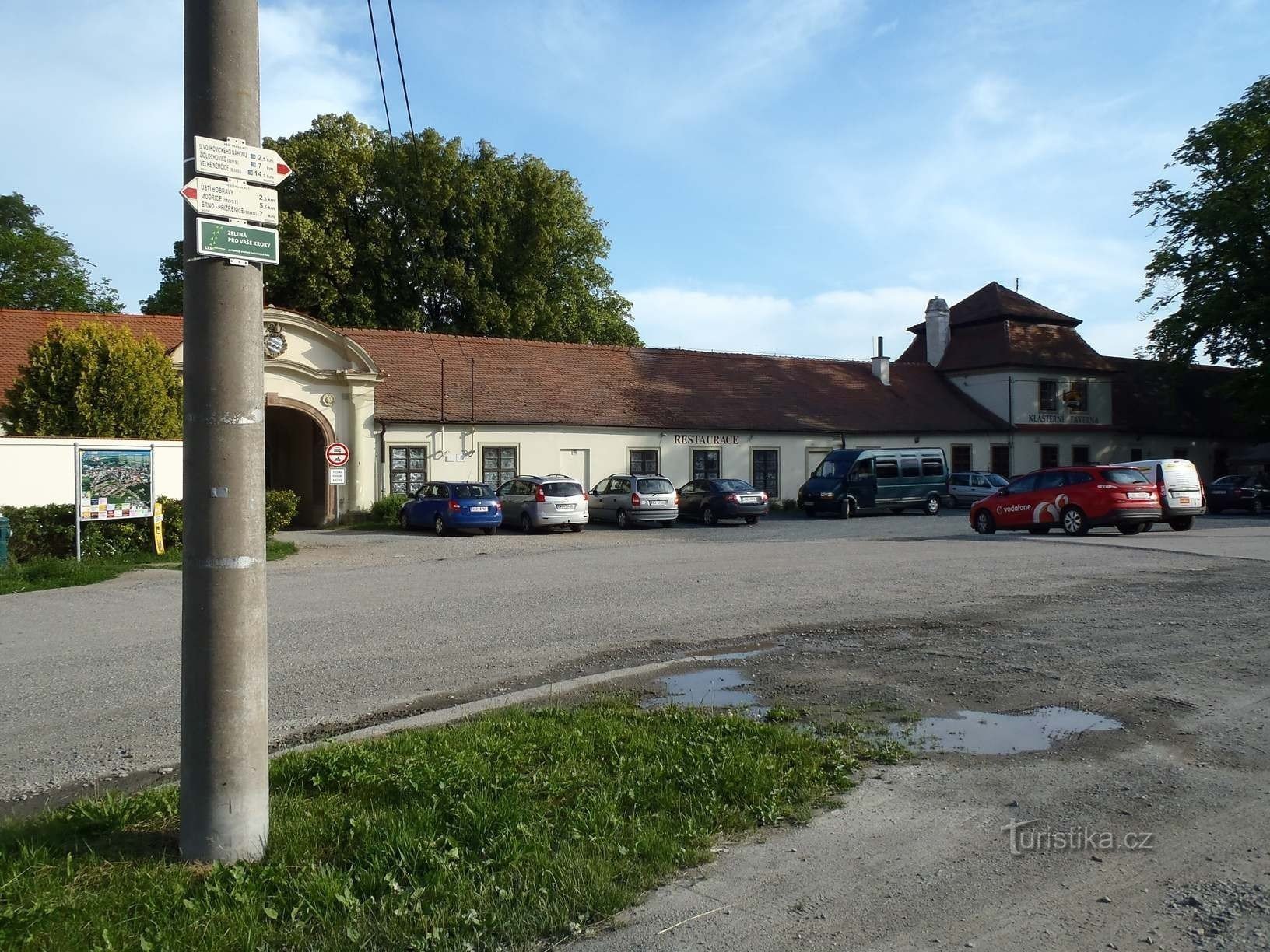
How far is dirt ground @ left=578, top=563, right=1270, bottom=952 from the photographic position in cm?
383

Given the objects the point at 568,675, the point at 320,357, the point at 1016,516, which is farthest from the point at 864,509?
the point at 568,675

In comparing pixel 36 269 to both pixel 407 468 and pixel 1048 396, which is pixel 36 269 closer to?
pixel 407 468

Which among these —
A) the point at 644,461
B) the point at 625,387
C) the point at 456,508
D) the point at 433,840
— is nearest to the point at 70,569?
the point at 456,508

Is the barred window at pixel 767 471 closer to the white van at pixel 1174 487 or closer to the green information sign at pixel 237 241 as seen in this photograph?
the white van at pixel 1174 487

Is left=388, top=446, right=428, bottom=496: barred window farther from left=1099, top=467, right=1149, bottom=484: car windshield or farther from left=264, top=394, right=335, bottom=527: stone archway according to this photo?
left=1099, top=467, right=1149, bottom=484: car windshield

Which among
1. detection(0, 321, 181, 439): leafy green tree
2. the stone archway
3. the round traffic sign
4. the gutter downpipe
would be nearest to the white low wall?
detection(0, 321, 181, 439): leafy green tree

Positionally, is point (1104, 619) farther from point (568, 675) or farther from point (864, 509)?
point (864, 509)

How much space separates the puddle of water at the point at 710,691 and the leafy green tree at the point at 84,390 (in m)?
17.7

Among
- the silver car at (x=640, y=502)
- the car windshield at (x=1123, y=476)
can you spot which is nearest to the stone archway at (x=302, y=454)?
the silver car at (x=640, y=502)

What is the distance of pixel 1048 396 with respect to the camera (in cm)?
Answer: 4662

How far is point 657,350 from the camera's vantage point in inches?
1645

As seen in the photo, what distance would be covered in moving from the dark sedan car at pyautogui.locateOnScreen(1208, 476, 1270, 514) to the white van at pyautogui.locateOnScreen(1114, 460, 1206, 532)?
1584 cm

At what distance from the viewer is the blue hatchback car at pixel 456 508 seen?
2666 centimetres

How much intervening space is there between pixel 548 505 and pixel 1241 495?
25918 millimetres
